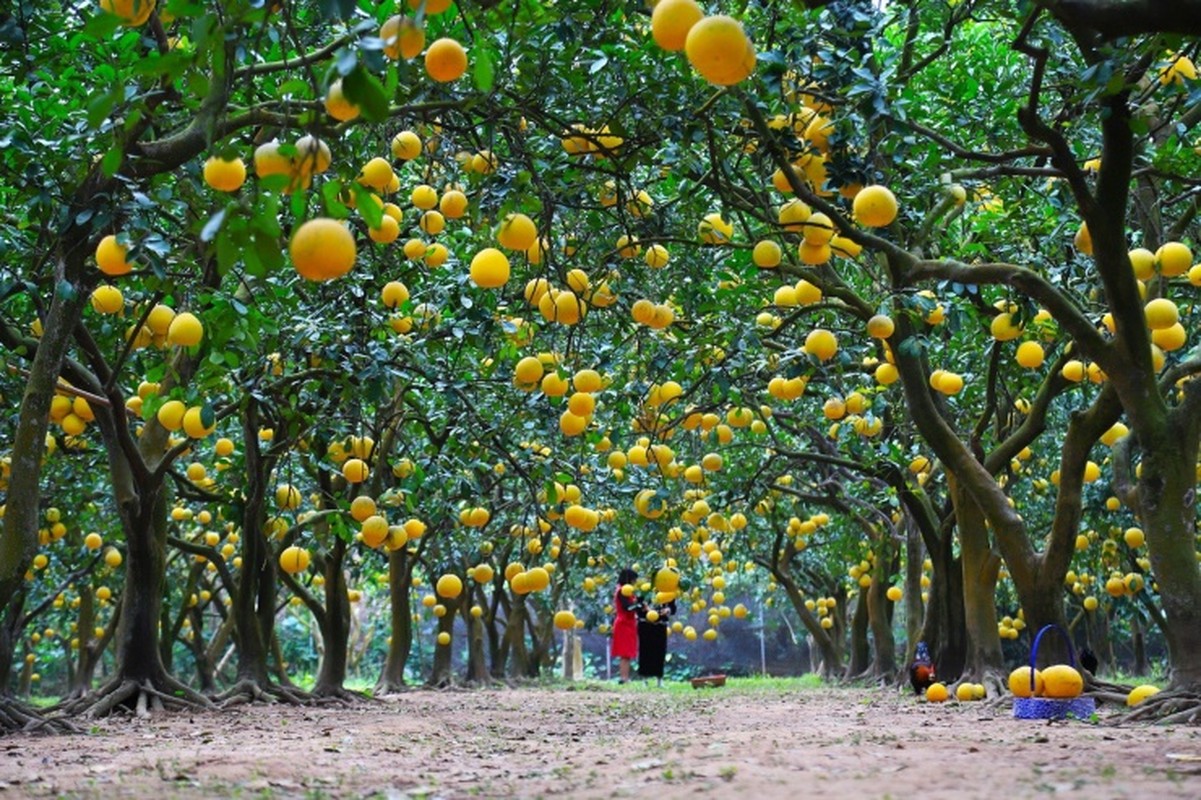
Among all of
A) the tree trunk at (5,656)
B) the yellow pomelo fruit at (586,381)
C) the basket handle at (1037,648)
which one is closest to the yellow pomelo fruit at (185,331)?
the yellow pomelo fruit at (586,381)

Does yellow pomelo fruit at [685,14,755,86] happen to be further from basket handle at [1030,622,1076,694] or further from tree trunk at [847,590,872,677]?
tree trunk at [847,590,872,677]

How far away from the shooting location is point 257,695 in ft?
33.7

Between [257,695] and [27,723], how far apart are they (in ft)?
11.2

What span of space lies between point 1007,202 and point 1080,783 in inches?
205

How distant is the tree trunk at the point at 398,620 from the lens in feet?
43.9

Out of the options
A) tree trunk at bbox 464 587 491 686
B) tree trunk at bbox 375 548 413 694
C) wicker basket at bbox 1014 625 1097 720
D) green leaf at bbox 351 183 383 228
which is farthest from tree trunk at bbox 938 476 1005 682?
tree trunk at bbox 464 587 491 686

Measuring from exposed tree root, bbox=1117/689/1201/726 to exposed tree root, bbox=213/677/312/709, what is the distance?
686 centimetres

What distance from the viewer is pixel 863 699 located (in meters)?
11.8

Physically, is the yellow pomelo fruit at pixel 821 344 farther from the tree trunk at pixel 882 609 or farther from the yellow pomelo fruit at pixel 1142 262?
the tree trunk at pixel 882 609

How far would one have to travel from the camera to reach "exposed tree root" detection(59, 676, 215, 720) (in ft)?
27.6

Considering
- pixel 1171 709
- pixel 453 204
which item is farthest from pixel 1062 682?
pixel 453 204

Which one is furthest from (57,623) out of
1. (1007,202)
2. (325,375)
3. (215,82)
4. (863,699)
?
(215,82)

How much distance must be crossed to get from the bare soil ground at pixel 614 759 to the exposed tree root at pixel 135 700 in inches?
10.6

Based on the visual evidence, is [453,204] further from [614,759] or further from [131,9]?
Result: [614,759]
